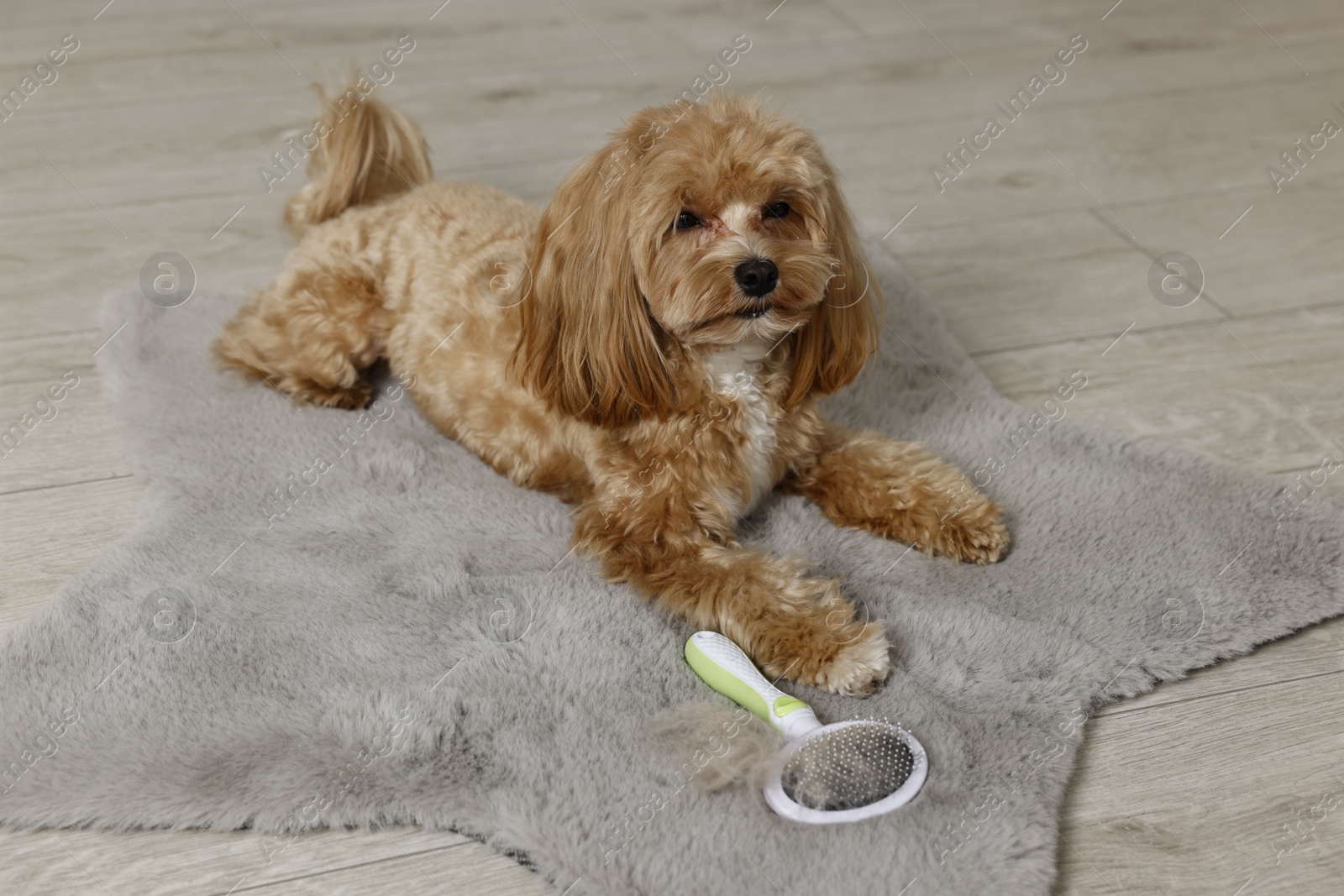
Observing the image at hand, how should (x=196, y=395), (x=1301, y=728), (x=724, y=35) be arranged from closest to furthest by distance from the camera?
(x=1301, y=728) < (x=196, y=395) < (x=724, y=35)

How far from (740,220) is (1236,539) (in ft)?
3.65

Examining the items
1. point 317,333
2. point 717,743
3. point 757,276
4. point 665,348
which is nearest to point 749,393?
point 665,348

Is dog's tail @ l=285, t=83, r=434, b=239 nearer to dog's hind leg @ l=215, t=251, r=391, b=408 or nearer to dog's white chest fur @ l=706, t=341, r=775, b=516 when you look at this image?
dog's hind leg @ l=215, t=251, r=391, b=408

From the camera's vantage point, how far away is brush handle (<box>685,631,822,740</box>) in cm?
178

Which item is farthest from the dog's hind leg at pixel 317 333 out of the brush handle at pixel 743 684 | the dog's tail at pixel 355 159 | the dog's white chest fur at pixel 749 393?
the brush handle at pixel 743 684

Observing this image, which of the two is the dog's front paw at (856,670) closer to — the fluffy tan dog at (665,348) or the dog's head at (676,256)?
the fluffy tan dog at (665,348)

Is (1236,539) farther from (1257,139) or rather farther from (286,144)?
(286,144)

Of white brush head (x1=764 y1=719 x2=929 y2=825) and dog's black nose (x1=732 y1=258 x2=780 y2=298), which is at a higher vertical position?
dog's black nose (x1=732 y1=258 x2=780 y2=298)

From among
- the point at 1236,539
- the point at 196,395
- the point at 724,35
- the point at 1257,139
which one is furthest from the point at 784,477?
the point at 724,35

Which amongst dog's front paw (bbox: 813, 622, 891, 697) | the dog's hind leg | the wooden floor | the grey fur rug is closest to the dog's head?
the grey fur rug

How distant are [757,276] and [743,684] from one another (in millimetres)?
633

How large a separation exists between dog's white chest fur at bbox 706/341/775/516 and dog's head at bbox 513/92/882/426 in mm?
53

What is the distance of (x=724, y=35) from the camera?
15.9 feet

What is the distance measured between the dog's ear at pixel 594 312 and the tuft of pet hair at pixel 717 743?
0.53 metres
